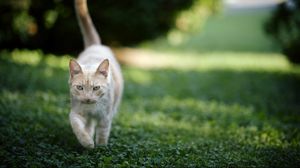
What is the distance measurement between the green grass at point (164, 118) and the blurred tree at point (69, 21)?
62cm

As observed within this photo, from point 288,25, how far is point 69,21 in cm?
604

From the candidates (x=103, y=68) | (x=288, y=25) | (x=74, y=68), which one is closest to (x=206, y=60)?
(x=288, y=25)

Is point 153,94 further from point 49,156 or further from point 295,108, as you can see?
point 49,156

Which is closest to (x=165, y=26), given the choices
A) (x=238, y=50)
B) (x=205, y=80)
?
(x=205, y=80)

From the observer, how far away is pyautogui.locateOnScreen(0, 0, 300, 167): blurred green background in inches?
252

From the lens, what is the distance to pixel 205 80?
14.5 meters

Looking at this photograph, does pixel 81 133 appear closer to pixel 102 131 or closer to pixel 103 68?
pixel 102 131

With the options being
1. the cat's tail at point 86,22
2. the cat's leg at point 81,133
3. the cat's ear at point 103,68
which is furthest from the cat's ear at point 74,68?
the cat's tail at point 86,22

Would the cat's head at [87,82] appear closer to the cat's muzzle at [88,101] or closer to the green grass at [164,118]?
the cat's muzzle at [88,101]

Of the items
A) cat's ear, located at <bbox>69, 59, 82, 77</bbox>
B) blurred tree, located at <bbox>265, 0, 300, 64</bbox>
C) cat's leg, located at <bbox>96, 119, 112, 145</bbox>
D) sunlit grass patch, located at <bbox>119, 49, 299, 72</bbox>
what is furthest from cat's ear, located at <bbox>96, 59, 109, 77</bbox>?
sunlit grass patch, located at <bbox>119, 49, 299, 72</bbox>

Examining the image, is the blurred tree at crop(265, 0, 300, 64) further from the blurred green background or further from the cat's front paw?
the cat's front paw

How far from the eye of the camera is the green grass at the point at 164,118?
6.18 metres

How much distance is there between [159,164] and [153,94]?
6079 millimetres

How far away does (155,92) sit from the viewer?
40.1 feet
